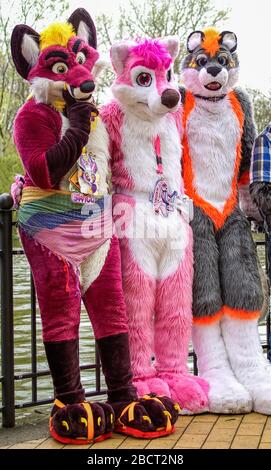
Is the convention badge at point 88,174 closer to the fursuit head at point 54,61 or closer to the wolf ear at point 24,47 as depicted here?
the fursuit head at point 54,61

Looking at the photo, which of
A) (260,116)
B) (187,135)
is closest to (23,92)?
(260,116)

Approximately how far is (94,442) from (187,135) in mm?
1898

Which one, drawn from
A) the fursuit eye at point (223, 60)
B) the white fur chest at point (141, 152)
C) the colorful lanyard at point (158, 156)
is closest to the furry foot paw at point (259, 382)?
the white fur chest at point (141, 152)

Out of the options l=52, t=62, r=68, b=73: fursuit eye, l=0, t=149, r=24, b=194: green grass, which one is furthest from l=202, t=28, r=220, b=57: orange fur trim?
l=0, t=149, r=24, b=194: green grass

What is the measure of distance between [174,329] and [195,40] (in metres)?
1.75

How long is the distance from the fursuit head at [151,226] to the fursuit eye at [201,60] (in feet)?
0.88

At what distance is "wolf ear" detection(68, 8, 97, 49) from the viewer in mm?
4359

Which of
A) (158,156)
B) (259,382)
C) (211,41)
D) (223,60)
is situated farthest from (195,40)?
(259,382)

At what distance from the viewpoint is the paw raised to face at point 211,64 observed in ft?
15.7

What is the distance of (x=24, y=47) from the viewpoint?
419 cm

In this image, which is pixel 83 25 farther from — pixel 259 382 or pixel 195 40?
pixel 259 382

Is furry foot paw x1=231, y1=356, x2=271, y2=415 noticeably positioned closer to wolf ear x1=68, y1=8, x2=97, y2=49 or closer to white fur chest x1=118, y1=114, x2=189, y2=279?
white fur chest x1=118, y1=114, x2=189, y2=279

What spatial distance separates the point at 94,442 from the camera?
401 centimetres
